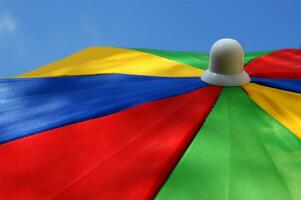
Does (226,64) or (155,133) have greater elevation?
(226,64)

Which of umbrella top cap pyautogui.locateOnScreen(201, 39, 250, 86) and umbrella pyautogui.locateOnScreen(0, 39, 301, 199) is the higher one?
umbrella top cap pyautogui.locateOnScreen(201, 39, 250, 86)

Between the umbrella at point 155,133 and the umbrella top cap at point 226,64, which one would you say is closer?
the umbrella at point 155,133

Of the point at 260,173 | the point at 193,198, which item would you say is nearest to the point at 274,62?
the point at 260,173

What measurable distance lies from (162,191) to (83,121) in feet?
0.96

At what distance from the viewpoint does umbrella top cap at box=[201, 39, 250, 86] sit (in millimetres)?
1132

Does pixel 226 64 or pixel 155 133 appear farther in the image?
pixel 226 64

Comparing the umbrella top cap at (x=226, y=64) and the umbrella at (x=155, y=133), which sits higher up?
the umbrella top cap at (x=226, y=64)

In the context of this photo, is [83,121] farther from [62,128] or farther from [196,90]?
[196,90]

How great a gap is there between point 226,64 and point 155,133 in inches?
12.1

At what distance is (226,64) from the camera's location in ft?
3.77

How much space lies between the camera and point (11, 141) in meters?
0.93

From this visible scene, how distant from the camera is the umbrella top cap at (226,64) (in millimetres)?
1132

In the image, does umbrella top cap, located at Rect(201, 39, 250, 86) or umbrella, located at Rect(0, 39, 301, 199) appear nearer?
umbrella, located at Rect(0, 39, 301, 199)

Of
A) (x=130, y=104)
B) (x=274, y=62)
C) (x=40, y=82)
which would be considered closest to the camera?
(x=130, y=104)
